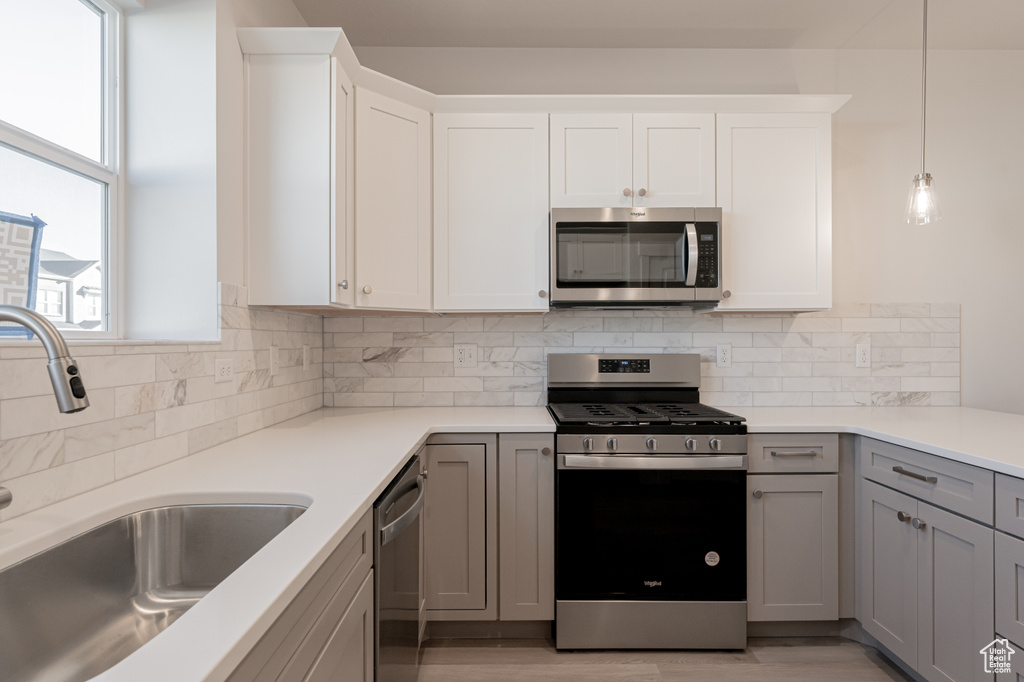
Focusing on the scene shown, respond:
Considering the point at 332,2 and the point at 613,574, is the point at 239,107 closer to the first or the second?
the point at 332,2

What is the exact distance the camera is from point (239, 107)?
6.19 ft

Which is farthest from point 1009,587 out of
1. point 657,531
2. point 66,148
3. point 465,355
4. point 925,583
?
point 66,148

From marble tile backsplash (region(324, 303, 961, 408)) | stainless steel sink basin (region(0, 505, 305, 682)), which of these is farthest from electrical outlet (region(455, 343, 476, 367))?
stainless steel sink basin (region(0, 505, 305, 682))

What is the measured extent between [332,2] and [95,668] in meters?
2.45

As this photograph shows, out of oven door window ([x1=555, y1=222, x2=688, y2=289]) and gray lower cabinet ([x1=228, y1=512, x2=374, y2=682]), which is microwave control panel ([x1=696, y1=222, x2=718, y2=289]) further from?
gray lower cabinet ([x1=228, y1=512, x2=374, y2=682])

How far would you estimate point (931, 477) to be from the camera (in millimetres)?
1728

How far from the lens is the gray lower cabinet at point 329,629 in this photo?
73cm

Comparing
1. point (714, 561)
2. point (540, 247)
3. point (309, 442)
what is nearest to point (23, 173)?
point (309, 442)

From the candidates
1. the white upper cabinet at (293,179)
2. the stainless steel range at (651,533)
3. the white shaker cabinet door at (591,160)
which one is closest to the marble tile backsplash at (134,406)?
the white upper cabinet at (293,179)

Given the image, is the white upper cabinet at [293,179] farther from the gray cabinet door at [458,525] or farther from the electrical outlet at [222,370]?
the gray cabinet door at [458,525]

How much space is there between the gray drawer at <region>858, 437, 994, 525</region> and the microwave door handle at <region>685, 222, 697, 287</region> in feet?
2.92

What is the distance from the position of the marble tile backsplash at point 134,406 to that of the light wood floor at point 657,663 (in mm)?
1163

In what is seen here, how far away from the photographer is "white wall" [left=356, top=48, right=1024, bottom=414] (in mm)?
2648

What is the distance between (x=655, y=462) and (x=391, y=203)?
4.80 ft
